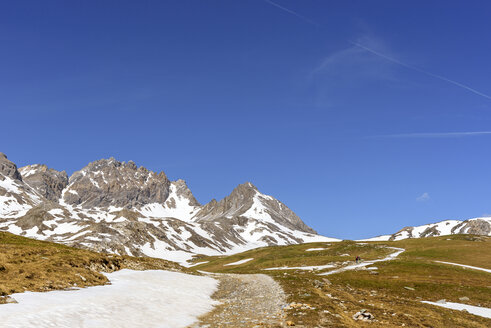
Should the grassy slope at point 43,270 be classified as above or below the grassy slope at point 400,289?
above

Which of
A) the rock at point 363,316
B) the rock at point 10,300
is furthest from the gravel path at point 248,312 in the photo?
the rock at point 10,300

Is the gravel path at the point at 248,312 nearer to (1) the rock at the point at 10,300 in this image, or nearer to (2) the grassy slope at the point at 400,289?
(2) the grassy slope at the point at 400,289

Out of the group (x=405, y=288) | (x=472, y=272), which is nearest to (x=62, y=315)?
(x=405, y=288)

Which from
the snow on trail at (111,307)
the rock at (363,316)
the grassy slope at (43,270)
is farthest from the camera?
the grassy slope at (43,270)

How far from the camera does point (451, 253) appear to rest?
87.8 meters

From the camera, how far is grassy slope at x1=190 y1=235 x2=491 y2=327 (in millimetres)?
25859

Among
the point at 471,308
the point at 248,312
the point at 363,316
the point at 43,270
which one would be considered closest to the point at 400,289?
the point at 471,308

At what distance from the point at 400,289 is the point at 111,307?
39.3 meters

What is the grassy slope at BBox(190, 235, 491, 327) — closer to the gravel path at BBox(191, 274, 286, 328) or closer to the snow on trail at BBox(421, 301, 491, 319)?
the gravel path at BBox(191, 274, 286, 328)

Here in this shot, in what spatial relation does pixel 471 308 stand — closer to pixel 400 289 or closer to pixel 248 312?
pixel 400 289

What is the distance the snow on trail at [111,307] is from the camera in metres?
18.5

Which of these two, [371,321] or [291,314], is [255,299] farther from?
[371,321]

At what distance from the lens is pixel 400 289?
4766cm

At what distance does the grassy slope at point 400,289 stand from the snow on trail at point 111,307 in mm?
8807
